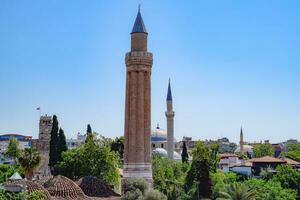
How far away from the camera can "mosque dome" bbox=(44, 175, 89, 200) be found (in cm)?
2206

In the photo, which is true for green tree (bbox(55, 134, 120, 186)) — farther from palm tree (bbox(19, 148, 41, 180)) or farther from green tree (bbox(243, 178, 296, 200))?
green tree (bbox(243, 178, 296, 200))

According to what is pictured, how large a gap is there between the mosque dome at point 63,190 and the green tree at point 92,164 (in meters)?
10.3

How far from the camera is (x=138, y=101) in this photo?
31.1m

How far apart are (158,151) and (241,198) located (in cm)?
3933

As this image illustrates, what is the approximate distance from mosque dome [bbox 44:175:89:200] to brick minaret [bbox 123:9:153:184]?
24.2 ft

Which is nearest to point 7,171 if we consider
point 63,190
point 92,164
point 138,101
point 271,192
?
point 92,164

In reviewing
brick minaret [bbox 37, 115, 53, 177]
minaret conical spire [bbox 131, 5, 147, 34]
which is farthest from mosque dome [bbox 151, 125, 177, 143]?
minaret conical spire [bbox 131, 5, 147, 34]

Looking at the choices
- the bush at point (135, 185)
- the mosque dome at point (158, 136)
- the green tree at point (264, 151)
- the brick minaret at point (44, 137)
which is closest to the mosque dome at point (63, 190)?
the bush at point (135, 185)

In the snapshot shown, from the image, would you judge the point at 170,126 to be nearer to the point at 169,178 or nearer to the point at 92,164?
the point at 169,178

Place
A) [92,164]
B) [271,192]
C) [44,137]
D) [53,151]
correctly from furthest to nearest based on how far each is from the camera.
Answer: [44,137], [53,151], [92,164], [271,192]

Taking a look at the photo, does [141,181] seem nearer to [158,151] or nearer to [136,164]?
[136,164]

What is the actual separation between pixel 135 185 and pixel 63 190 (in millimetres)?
5503

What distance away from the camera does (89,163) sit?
33719 mm

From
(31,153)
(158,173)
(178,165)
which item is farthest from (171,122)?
(31,153)
